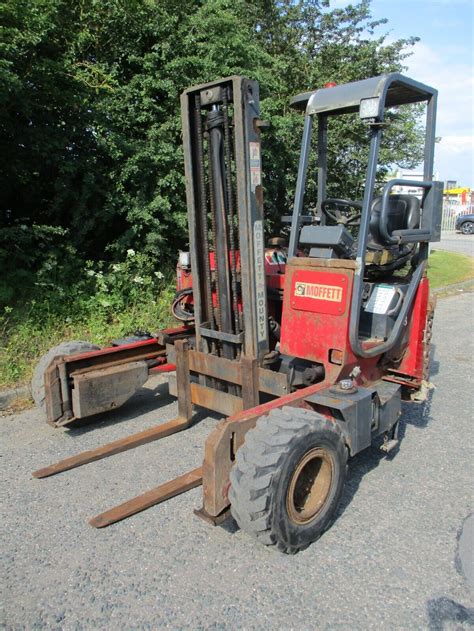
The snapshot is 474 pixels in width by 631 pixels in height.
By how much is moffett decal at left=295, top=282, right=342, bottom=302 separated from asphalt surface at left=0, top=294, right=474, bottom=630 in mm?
1397

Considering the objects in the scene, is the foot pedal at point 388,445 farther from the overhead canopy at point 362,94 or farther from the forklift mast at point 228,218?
the overhead canopy at point 362,94

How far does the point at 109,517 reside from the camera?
340cm

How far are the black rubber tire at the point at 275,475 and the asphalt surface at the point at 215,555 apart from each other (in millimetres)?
167

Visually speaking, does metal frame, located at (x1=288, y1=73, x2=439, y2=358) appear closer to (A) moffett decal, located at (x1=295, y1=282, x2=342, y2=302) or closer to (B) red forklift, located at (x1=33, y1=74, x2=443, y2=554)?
(B) red forklift, located at (x1=33, y1=74, x2=443, y2=554)

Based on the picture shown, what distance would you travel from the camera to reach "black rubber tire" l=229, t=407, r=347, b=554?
9.55 feet

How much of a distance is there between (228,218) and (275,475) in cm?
200

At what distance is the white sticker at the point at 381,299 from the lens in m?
4.35

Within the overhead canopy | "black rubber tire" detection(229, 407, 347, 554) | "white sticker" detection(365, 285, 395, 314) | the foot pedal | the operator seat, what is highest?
the overhead canopy

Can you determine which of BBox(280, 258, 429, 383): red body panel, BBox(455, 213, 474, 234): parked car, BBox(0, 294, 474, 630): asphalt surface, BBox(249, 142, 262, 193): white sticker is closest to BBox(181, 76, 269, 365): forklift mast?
BBox(249, 142, 262, 193): white sticker

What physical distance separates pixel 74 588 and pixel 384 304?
3.02 meters

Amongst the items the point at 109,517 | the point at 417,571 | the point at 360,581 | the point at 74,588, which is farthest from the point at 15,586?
the point at 417,571

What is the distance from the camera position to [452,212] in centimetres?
3856

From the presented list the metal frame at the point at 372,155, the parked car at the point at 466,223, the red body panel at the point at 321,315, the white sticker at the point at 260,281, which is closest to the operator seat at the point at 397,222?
the metal frame at the point at 372,155

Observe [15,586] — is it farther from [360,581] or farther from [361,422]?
[361,422]
